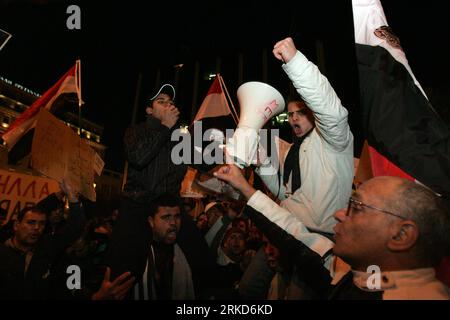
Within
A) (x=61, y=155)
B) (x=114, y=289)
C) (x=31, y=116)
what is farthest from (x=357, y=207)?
(x=31, y=116)

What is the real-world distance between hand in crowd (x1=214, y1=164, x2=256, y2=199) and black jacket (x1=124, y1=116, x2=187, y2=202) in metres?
1.10

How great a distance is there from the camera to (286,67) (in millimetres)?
1924

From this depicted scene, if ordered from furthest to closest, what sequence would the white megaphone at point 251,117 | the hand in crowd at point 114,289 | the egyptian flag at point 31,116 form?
1. the egyptian flag at point 31,116
2. the hand in crowd at point 114,289
3. the white megaphone at point 251,117

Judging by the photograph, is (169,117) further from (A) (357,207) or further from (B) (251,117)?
(A) (357,207)

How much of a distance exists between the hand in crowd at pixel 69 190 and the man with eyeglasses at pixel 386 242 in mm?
2633

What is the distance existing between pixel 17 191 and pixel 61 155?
8.09 ft

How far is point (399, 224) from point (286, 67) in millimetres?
964

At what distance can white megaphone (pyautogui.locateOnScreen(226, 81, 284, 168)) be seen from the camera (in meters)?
2.14

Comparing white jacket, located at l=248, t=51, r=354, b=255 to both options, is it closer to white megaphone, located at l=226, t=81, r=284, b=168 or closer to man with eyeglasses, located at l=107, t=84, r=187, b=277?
white megaphone, located at l=226, t=81, r=284, b=168

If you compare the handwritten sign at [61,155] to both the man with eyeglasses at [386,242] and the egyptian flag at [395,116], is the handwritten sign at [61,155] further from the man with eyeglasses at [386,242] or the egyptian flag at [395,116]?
the egyptian flag at [395,116]

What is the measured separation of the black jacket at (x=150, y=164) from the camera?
2857 mm

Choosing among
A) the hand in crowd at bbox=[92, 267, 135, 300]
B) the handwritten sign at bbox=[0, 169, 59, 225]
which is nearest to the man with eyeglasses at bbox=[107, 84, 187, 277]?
the hand in crowd at bbox=[92, 267, 135, 300]

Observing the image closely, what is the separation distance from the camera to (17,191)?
5668 millimetres

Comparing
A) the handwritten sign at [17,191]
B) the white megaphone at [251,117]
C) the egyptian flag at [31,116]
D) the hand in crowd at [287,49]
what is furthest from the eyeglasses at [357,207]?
the handwritten sign at [17,191]
